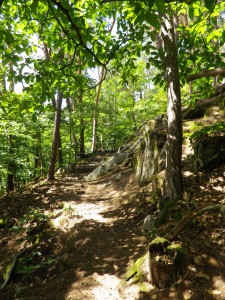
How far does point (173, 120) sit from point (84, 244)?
3831 millimetres

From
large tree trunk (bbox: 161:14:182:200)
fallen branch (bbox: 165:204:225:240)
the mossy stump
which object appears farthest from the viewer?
large tree trunk (bbox: 161:14:182:200)

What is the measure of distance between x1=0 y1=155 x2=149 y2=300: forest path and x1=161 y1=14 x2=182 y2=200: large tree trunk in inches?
57.8

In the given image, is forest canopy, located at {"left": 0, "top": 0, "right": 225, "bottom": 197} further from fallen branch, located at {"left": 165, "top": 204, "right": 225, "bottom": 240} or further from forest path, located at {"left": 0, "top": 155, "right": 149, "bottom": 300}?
forest path, located at {"left": 0, "top": 155, "right": 149, "bottom": 300}

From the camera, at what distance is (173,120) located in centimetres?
481

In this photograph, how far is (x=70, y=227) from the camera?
5.95 m

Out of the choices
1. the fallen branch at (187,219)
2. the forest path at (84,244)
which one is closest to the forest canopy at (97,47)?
the fallen branch at (187,219)

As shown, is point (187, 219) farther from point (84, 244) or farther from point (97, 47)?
point (97, 47)

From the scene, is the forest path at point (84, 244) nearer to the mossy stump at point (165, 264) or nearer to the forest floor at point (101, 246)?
the forest floor at point (101, 246)

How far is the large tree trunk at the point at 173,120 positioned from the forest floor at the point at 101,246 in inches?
18.4

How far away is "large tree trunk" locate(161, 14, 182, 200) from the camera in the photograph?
4699mm

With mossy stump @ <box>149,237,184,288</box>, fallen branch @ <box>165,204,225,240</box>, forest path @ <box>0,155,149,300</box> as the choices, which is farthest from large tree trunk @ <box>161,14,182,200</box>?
mossy stump @ <box>149,237,184,288</box>

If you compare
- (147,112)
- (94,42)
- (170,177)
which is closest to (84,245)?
(170,177)

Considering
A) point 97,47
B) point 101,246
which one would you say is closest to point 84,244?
point 101,246

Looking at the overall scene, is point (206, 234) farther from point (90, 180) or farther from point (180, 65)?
point (90, 180)
